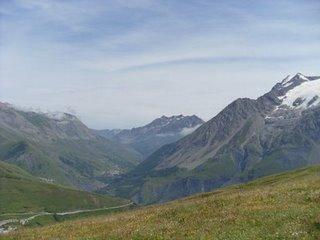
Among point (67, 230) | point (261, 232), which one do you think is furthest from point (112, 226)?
point (261, 232)

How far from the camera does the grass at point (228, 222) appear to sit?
26.1 metres

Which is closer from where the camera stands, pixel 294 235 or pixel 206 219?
pixel 294 235

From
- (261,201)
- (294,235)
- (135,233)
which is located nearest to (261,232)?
(294,235)

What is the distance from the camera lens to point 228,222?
2942 centimetres

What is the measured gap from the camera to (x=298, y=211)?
96.3 feet

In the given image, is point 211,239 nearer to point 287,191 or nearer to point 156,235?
point 156,235

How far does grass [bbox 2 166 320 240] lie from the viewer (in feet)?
85.6

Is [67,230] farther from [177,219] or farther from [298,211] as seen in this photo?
[298,211]

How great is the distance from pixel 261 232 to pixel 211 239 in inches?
99.3

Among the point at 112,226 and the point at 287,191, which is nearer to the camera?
the point at 112,226

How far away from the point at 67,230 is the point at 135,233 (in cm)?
Result: 789

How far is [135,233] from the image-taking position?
29281 mm

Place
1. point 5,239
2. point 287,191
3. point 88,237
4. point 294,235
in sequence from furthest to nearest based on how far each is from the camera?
point 287,191
point 5,239
point 88,237
point 294,235

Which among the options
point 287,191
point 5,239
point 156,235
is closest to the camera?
point 156,235
